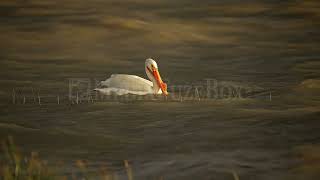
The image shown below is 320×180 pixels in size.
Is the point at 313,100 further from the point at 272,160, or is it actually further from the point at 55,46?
the point at 55,46

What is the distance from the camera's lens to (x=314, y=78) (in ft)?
41.6

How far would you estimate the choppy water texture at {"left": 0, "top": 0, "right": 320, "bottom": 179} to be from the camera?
8.21 metres

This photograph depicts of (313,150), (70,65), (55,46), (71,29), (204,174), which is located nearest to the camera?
(204,174)

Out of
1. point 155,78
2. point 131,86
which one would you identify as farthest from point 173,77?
point 131,86

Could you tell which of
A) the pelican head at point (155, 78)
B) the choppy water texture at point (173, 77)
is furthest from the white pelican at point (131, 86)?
the choppy water texture at point (173, 77)

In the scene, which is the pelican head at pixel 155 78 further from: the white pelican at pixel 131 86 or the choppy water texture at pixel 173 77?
the choppy water texture at pixel 173 77

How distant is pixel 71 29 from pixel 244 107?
841 cm

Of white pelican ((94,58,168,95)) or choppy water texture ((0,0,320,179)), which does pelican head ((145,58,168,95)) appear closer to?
white pelican ((94,58,168,95))

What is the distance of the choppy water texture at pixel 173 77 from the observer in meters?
8.21

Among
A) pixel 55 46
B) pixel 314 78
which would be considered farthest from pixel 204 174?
pixel 55 46

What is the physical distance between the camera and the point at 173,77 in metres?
13.4

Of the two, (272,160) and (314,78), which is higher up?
(314,78)

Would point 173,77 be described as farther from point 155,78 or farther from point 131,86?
point 131,86

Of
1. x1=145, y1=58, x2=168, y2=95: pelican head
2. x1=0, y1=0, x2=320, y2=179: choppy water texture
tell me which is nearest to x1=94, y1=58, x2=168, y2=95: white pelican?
x1=145, y1=58, x2=168, y2=95: pelican head
